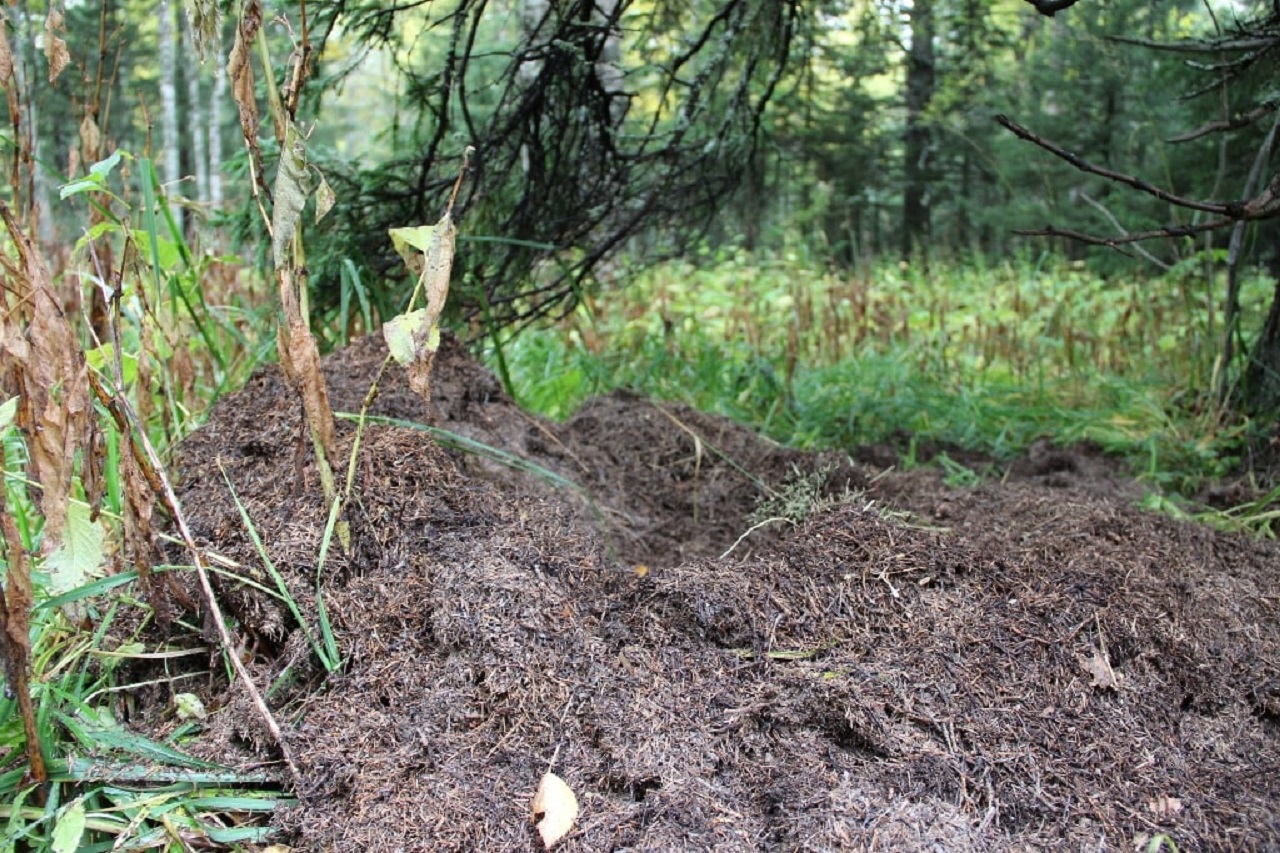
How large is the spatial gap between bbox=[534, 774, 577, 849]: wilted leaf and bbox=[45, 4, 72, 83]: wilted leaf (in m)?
1.49

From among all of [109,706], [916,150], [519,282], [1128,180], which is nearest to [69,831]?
[109,706]

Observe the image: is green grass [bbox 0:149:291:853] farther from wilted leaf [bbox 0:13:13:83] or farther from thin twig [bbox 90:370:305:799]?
wilted leaf [bbox 0:13:13:83]

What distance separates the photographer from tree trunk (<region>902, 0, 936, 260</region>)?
11.4 metres

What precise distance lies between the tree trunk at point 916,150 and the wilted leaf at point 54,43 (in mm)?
9911

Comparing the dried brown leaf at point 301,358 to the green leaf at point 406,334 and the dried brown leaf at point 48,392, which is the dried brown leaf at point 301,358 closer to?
the green leaf at point 406,334

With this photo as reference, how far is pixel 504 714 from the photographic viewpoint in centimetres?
167

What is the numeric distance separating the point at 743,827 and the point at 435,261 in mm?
1096

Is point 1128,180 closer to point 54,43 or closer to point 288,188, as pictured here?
point 288,188

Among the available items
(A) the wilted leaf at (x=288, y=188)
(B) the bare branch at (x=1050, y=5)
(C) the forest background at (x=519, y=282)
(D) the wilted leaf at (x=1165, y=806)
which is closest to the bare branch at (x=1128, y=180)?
(C) the forest background at (x=519, y=282)

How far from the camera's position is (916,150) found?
12.4 meters

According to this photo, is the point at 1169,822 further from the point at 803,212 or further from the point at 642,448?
the point at 803,212

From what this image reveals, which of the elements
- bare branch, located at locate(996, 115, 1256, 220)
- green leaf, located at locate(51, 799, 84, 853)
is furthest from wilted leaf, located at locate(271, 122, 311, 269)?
bare branch, located at locate(996, 115, 1256, 220)

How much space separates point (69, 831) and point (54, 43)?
1326mm

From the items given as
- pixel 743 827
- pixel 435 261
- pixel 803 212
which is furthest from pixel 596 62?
pixel 803 212
